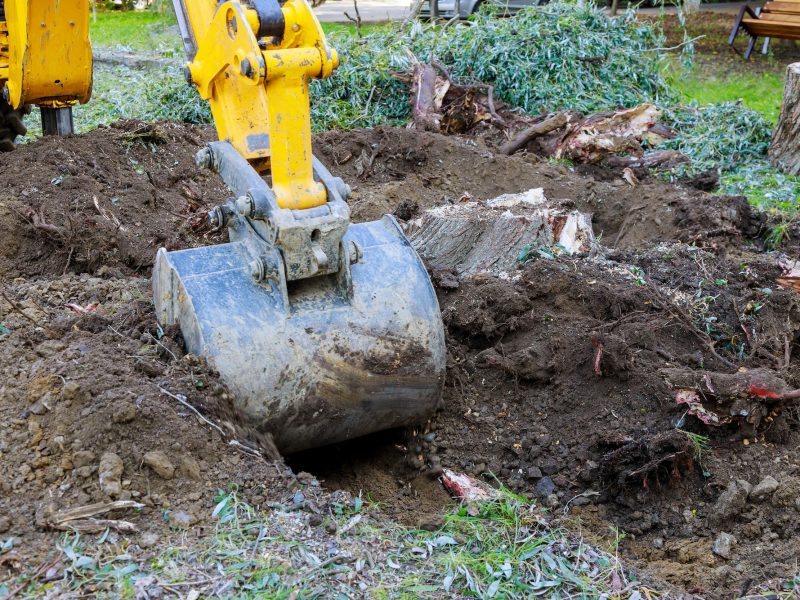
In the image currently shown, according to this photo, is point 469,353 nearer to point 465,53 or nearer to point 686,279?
point 686,279

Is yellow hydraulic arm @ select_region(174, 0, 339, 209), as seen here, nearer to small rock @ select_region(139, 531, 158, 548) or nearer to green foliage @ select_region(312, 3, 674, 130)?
small rock @ select_region(139, 531, 158, 548)

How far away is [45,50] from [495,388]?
3.48 metres

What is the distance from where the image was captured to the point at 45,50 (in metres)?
5.38

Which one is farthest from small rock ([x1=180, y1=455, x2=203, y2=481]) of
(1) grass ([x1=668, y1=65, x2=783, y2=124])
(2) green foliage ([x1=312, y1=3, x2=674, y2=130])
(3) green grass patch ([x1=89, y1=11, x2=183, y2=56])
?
(3) green grass patch ([x1=89, y1=11, x2=183, y2=56])

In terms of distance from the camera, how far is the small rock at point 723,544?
3232 millimetres

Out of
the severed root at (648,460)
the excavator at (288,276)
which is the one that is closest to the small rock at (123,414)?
the excavator at (288,276)

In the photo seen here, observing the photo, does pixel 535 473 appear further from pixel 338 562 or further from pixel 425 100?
pixel 425 100

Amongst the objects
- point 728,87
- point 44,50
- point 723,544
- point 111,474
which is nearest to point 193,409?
point 111,474

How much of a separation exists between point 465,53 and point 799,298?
537 cm

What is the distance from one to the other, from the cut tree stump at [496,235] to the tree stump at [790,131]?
Answer: 10.5 ft

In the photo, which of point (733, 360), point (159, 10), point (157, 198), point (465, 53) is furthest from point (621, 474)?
point (159, 10)

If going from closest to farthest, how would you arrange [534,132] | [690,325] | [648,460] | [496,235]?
1. [648,460]
2. [690,325]
3. [496,235]
4. [534,132]

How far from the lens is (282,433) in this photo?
342 cm

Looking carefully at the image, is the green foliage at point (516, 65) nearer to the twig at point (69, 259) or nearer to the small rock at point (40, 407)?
the twig at point (69, 259)
